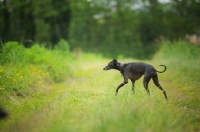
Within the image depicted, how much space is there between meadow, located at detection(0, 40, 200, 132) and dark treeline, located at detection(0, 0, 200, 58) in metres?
17.3

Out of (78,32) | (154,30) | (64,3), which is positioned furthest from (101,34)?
(64,3)

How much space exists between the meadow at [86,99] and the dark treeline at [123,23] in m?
17.3

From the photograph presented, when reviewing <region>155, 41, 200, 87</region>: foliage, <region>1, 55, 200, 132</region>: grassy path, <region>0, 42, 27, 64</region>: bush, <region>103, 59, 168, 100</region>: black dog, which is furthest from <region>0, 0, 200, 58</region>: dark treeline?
<region>1, 55, 200, 132</region>: grassy path

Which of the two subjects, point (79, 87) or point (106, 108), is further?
point (79, 87)

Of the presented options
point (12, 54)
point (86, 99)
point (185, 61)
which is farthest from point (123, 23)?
point (86, 99)

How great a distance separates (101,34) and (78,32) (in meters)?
2.90

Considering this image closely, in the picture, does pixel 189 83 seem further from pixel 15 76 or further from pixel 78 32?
pixel 78 32

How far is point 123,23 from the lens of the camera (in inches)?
1483

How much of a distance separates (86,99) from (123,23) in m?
29.4

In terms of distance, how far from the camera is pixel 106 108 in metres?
7.60

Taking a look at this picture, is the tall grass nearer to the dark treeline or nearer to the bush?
the bush

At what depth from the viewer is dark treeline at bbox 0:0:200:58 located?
33344mm

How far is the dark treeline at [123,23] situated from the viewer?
33.3 meters

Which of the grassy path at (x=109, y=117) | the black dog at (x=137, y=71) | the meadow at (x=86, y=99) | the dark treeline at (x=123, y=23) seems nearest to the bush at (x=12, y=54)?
the meadow at (x=86, y=99)
